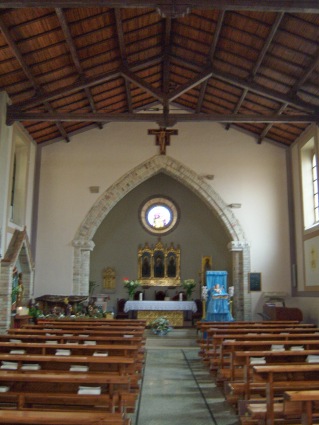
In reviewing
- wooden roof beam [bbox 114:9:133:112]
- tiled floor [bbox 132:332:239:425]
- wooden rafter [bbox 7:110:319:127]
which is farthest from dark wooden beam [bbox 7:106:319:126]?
tiled floor [bbox 132:332:239:425]

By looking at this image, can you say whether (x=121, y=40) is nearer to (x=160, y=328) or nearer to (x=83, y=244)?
(x=83, y=244)

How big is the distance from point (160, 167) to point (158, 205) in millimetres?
3027

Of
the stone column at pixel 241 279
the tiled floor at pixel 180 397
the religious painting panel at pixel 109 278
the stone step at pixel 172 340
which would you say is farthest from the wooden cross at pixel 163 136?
the tiled floor at pixel 180 397

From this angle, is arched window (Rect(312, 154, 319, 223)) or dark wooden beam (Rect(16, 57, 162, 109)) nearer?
dark wooden beam (Rect(16, 57, 162, 109))

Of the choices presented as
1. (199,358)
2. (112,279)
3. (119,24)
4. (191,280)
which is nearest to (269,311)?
(191,280)

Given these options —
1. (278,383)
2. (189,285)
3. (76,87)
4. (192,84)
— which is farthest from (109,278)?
(278,383)

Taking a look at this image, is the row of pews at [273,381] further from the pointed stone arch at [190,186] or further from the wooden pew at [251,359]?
the pointed stone arch at [190,186]

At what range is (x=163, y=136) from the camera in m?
15.1

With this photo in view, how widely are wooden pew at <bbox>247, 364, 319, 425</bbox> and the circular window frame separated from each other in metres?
13.5

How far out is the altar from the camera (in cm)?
1470

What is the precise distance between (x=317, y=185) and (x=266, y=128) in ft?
7.94

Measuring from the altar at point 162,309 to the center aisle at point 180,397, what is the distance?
5.68 meters

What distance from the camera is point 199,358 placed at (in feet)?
30.9

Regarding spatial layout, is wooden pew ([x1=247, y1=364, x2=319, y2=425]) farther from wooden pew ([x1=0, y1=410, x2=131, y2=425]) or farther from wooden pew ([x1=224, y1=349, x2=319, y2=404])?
wooden pew ([x1=0, y1=410, x2=131, y2=425])
